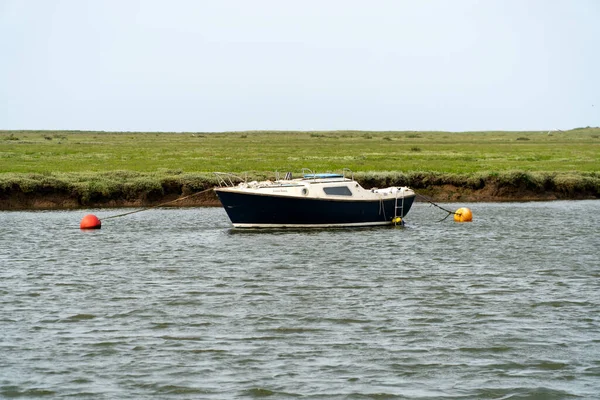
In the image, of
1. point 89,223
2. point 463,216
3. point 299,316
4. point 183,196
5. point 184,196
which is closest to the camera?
point 299,316

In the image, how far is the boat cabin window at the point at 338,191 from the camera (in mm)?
37625

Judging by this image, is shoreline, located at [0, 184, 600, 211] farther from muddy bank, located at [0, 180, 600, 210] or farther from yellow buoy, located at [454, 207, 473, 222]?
yellow buoy, located at [454, 207, 473, 222]

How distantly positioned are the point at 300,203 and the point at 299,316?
1729 centimetres

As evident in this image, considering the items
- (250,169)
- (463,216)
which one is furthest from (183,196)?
(463,216)

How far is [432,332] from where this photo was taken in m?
18.6

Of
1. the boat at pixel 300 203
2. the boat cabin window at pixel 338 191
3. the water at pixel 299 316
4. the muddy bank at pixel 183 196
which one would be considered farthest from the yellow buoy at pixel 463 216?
the muddy bank at pixel 183 196

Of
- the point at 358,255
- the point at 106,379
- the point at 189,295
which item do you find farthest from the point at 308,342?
the point at 358,255

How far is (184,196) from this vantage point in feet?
168

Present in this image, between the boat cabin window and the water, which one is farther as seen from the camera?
the boat cabin window

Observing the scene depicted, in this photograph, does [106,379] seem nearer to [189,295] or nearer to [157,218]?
[189,295]

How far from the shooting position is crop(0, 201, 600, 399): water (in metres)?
15.2

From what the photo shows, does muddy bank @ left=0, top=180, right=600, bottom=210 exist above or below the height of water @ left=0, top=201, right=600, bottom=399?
above

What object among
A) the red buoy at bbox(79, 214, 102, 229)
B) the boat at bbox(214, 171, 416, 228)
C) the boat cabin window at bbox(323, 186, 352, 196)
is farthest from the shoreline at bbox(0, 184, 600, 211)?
the boat cabin window at bbox(323, 186, 352, 196)

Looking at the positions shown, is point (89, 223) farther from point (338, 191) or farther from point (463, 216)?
point (463, 216)
